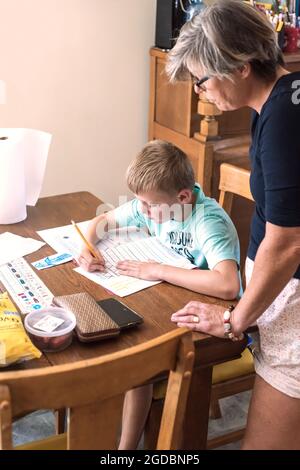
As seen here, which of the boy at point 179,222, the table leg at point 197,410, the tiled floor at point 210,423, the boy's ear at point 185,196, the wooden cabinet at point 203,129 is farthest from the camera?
the wooden cabinet at point 203,129

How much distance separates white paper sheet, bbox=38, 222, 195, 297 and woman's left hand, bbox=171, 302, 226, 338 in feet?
0.57

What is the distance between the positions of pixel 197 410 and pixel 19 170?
0.84 metres

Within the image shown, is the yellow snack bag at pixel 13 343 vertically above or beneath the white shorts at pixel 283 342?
above

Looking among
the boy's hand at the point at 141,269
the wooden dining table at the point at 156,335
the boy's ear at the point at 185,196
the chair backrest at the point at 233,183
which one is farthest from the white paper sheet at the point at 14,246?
the chair backrest at the point at 233,183

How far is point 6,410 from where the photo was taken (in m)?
0.83

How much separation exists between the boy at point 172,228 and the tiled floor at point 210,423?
0.55m

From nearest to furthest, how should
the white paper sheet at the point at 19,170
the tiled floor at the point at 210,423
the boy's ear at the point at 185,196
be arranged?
the boy's ear at the point at 185,196 → the white paper sheet at the point at 19,170 → the tiled floor at the point at 210,423

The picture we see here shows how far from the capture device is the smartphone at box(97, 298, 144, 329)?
1224 mm

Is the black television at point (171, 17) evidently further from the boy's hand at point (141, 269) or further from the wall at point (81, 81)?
the boy's hand at point (141, 269)

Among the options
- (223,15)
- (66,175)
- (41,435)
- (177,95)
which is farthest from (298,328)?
(66,175)

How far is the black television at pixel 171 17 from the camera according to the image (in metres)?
2.39

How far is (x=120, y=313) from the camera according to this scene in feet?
4.14

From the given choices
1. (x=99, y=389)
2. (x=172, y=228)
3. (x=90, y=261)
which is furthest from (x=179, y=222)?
(x=99, y=389)

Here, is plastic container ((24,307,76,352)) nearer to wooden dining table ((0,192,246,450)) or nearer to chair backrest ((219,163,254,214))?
wooden dining table ((0,192,246,450))
